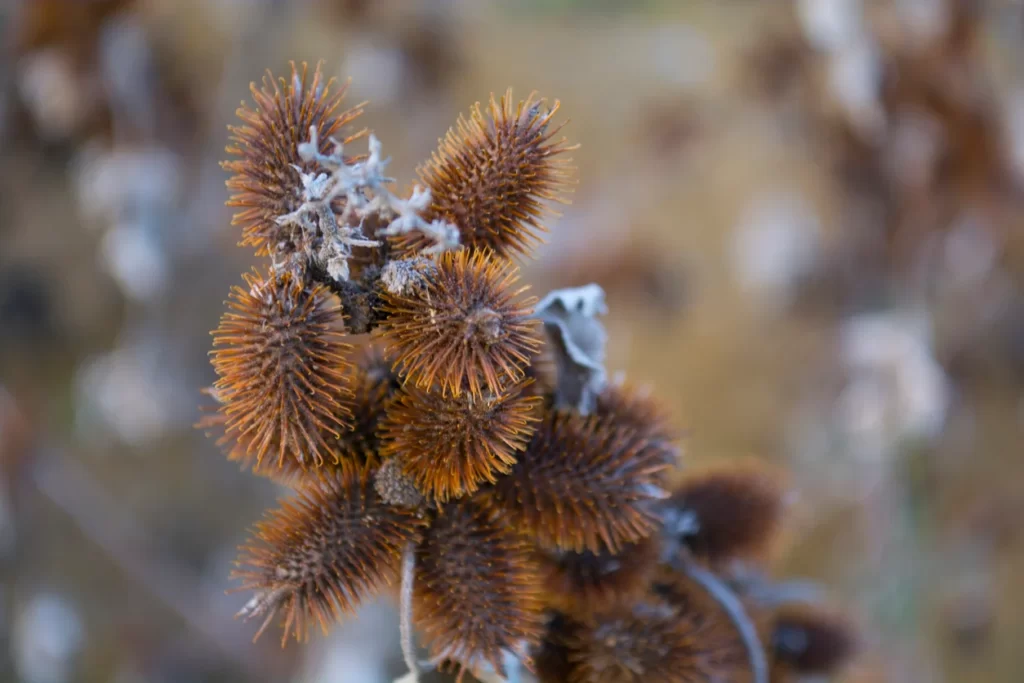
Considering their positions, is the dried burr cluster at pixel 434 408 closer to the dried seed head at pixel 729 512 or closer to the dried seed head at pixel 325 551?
the dried seed head at pixel 325 551

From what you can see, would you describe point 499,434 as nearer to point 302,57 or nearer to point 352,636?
point 352,636

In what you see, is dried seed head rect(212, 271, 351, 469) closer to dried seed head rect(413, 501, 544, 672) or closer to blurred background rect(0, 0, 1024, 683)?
dried seed head rect(413, 501, 544, 672)

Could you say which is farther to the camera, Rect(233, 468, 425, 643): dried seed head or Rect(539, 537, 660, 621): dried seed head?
Rect(539, 537, 660, 621): dried seed head

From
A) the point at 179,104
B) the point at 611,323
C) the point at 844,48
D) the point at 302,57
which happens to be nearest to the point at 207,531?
the point at 179,104

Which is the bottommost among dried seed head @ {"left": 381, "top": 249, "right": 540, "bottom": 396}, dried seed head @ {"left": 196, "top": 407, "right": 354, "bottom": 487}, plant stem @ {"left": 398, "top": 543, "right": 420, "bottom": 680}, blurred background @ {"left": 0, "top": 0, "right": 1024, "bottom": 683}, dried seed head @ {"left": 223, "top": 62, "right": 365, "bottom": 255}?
plant stem @ {"left": 398, "top": 543, "right": 420, "bottom": 680}

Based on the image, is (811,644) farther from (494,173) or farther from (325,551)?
(494,173)

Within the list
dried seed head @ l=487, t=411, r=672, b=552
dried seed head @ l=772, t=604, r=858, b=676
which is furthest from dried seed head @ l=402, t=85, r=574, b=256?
dried seed head @ l=772, t=604, r=858, b=676

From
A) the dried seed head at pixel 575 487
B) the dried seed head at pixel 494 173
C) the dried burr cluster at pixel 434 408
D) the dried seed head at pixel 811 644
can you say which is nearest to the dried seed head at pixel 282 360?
the dried burr cluster at pixel 434 408
